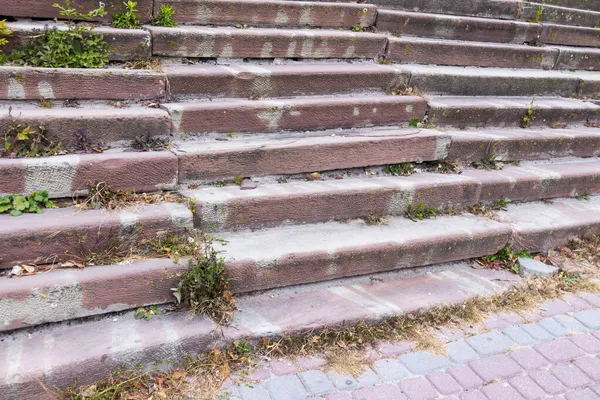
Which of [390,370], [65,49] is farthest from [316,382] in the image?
[65,49]

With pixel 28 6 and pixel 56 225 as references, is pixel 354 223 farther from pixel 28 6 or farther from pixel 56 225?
pixel 28 6

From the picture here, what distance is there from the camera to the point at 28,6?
357 cm

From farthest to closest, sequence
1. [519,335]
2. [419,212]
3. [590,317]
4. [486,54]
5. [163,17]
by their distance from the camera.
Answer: [486,54], [163,17], [419,212], [590,317], [519,335]

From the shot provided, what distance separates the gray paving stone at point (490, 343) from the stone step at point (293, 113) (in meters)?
1.93

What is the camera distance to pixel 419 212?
152 inches

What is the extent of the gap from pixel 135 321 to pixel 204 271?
18.2 inches

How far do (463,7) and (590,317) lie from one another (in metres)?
3.65

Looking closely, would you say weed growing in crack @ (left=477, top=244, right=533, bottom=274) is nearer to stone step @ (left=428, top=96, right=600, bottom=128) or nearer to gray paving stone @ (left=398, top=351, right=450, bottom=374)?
gray paving stone @ (left=398, top=351, right=450, bottom=374)

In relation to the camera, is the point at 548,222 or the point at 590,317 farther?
the point at 548,222

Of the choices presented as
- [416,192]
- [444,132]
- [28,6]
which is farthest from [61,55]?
[444,132]

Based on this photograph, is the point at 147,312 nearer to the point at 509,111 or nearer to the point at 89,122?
the point at 89,122

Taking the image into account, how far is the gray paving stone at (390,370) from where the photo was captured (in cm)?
280

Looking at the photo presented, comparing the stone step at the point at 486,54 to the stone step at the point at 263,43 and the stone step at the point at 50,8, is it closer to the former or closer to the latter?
the stone step at the point at 263,43

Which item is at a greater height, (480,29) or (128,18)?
(480,29)
